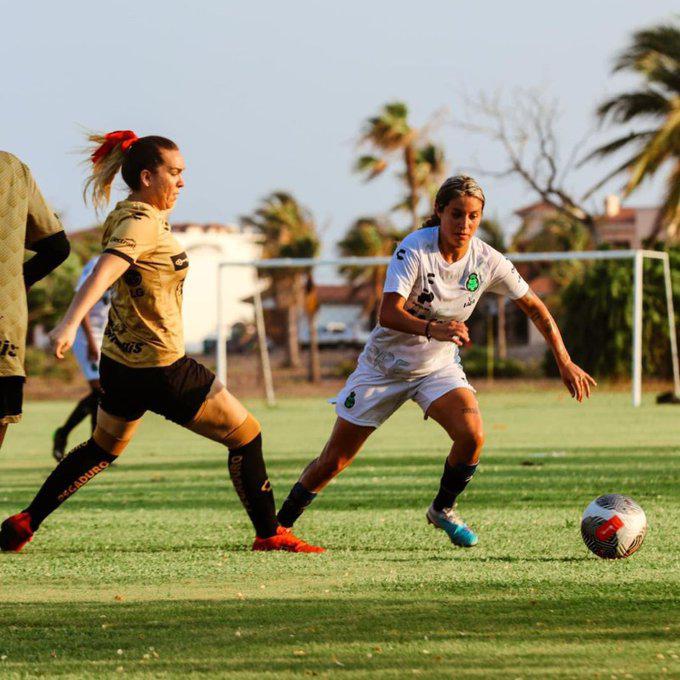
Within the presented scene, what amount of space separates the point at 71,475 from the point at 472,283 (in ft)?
6.89

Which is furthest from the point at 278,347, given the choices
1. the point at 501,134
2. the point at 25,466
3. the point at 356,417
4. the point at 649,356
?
the point at 356,417

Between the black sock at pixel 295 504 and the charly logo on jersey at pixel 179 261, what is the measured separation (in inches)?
52.2

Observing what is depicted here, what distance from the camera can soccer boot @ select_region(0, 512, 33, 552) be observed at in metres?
6.90

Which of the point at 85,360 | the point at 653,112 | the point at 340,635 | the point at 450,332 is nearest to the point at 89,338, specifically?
the point at 85,360

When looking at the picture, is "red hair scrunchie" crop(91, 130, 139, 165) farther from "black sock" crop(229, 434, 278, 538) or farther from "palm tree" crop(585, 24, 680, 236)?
"palm tree" crop(585, 24, 680, 236)

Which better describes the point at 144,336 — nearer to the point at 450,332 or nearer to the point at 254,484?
the point at 254,484

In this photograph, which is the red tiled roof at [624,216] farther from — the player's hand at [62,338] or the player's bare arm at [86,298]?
the player's hand at [62,338]

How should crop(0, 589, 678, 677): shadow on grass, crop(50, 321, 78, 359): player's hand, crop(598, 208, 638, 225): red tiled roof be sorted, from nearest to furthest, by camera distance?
crop(0, 589, 678, 677): shadow on grass < crop(50, 321, 78, 359): player's hand < crop(598, 208, 638, 225): red tiled roof

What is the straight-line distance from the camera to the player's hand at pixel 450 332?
20.6ft

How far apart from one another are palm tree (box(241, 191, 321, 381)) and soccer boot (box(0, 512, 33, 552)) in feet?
137

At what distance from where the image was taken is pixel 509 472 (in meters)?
11.5

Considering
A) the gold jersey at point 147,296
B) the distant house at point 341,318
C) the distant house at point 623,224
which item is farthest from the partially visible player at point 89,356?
the distant house at point 623,224

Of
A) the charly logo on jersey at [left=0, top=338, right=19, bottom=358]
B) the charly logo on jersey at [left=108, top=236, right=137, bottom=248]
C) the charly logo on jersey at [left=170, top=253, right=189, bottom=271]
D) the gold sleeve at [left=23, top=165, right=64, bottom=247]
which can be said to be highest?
the gold sleeve at [left=23, top=165, right=64, bottom=247]

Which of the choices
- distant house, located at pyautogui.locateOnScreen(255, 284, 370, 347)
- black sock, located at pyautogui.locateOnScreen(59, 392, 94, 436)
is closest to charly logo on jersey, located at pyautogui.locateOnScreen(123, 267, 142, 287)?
black sock, located at pyautogui.locateOnScreen(59, 392, 94, 436)
